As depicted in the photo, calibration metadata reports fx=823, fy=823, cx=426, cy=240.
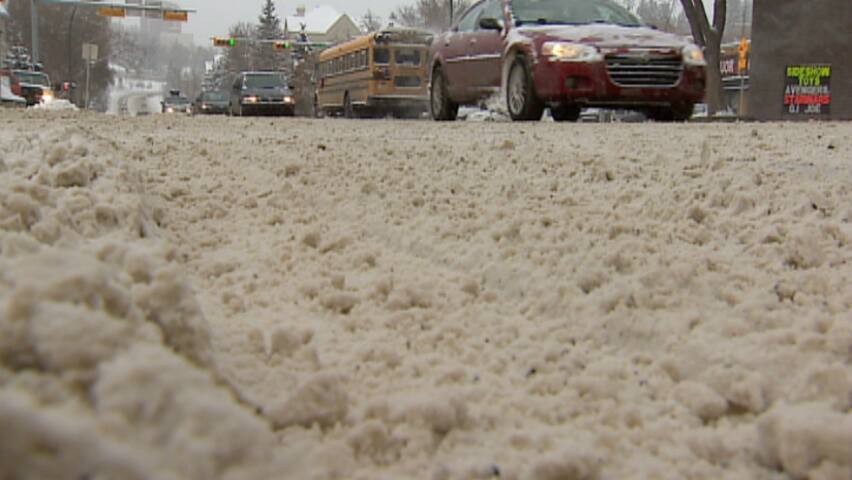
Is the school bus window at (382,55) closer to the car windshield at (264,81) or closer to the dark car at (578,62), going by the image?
the car windshield at (264,81)

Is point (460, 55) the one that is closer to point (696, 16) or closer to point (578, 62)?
point (578, 62)

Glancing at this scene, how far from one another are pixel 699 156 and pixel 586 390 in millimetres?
3037

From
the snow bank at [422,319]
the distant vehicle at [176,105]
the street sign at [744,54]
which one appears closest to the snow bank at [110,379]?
the snow bank at [422,319]

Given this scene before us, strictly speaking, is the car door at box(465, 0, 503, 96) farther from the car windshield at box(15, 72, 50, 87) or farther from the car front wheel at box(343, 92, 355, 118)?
the car windshield at box(15, 72, 50, 87)

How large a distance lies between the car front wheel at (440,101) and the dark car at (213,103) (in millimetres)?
21964

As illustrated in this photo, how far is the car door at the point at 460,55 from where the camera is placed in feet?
34.6

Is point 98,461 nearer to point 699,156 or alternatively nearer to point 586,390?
point 586,390

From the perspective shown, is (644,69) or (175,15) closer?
(644,69)

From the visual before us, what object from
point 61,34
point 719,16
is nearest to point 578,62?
point 719,16

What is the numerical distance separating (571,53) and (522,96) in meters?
0.77

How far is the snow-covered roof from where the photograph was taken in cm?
10065

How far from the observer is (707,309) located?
2.38 meters

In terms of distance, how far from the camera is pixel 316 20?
341 ft

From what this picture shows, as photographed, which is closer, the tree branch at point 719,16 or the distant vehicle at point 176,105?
the tree branch at point 719,16
